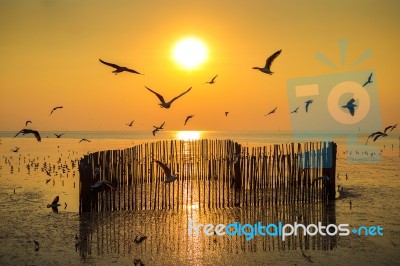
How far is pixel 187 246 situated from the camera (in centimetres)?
1166

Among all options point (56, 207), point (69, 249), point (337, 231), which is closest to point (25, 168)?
point (56, 207)

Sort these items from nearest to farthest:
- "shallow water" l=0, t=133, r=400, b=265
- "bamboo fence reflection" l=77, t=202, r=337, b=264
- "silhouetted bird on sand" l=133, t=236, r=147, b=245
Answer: "shallow water" l=0, t=133, r=400, b=265, "bamboo fence reflection" l=77, t=202, r=337, b=264, "silhouetted bird on sand" l=133, t=236, r=147, b=245

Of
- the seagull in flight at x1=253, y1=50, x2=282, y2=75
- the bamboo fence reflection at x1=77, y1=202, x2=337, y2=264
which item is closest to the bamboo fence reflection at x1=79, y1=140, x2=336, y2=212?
the bamboo fence reflection at x1=77, y1=202, x2=337, y2=264

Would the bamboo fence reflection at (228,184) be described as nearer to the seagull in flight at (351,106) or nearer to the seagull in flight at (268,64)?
the seagull in flight at (351,106)

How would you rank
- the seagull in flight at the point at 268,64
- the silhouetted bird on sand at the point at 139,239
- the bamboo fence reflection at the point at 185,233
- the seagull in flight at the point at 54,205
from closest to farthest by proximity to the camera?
1. the bamboo fence reflection at the point at 185,233
2. the silhouetted bird on sand at the point at 139,239
3. the seagull in flight at the point at 268,64
4. the seagull in flight at the point at 54,205

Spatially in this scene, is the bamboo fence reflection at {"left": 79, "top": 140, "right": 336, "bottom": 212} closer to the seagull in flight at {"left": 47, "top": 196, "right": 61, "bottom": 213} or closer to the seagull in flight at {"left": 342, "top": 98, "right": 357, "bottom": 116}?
the seagull in flight at {"left": 47, "top": 196, "right": 61, "bottom": 213}

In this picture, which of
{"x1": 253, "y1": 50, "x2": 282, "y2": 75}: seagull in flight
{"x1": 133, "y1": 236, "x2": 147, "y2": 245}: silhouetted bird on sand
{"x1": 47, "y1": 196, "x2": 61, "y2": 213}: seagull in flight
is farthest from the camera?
{"x1": 47, "y1": 196, "x2": 61, "y2": 213}: seagull in flight

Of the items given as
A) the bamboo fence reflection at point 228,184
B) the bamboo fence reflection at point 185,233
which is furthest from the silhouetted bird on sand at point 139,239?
the bamboo fence reflection at point 228,184

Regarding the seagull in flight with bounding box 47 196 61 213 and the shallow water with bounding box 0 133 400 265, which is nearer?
the shallow water with bounding box 0 133 400 265

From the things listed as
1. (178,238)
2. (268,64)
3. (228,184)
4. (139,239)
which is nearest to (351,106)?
(228,184)

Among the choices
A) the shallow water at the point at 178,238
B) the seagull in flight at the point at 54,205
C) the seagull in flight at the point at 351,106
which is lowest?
the shallow water at the point at 178,238

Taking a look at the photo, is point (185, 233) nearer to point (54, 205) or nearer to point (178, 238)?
point (178, 238)

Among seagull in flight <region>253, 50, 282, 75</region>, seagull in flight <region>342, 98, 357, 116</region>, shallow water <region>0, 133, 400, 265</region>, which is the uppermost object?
seagull in flight <region>253, 50, 282, 75</region>

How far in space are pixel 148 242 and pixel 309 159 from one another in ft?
30.5
